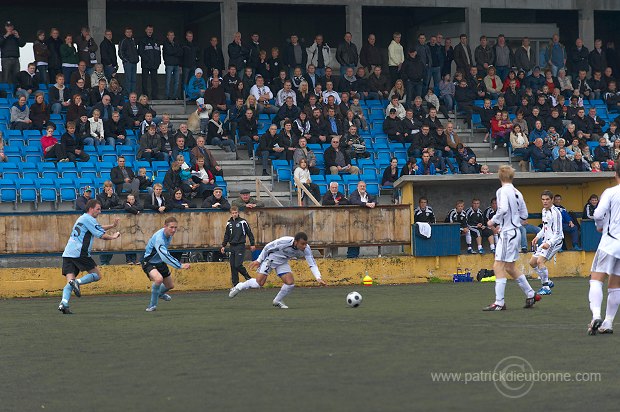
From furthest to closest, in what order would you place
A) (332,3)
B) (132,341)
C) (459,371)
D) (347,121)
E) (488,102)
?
(332,3)
(488,102)
(347,121)
(132,341)
(459,371)

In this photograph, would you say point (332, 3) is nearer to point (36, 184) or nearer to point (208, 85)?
point (208, 85)

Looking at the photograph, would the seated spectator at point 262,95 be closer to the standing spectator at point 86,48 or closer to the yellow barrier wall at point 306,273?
the standing spectator at point 86,48

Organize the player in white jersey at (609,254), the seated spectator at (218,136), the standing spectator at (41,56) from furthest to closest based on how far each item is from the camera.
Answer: the standing spectator at (41,56) < the seated spectator at (218,136) < the player in white jersey at (609,254)

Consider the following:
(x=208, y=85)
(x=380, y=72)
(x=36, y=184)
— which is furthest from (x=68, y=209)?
(x=380, y=72)

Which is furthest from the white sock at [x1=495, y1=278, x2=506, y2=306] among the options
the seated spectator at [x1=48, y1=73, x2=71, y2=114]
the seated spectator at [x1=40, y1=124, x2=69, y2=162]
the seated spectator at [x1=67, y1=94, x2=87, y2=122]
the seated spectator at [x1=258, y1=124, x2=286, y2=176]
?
the seated spectator at [x1=48, y1=73, x2=71, y2=114]

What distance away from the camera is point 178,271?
24.4 m

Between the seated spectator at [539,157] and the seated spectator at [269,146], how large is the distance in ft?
22.4

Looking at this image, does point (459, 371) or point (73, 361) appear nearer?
point (459, 371)

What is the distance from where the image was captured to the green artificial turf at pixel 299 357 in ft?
28.3

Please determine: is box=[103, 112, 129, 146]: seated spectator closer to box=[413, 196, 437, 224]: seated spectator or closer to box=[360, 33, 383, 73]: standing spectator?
box=[413, 196, 437, 224]: seated spectator

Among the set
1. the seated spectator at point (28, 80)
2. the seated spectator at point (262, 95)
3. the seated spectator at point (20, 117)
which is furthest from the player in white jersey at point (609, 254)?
the seated spectator at point (28, 80)

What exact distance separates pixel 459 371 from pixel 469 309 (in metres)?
6.75

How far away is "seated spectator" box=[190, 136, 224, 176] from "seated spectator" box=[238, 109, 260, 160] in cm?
195

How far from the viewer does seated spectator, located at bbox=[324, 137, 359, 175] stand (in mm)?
29188
